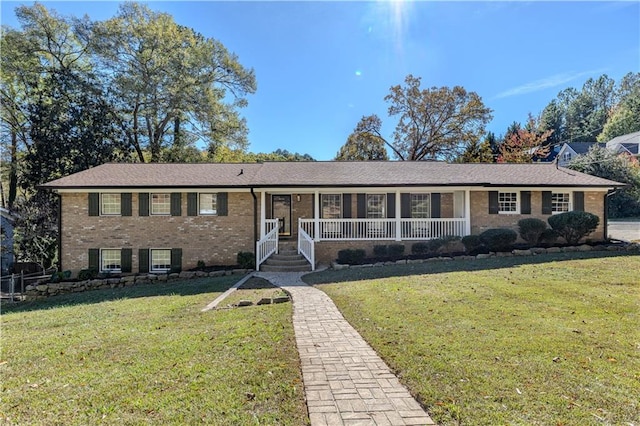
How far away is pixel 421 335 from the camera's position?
519 centimetres

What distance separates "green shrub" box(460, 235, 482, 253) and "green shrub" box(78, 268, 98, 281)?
48.8ft

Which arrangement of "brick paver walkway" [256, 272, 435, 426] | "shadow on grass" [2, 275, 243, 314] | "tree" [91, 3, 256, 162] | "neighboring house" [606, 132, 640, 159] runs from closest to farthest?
"brick paver walkway" [256, 272, 435, 426], "shadow on grass" [2, 275, 243, 314], "tree" [91, 3, 256, 162], "neighboring house" [606, 132, 640, 159]

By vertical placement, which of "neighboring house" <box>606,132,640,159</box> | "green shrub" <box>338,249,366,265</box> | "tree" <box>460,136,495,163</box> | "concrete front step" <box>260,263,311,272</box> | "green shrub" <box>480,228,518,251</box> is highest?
"neighboring house" <box>606,132,640,159</box>

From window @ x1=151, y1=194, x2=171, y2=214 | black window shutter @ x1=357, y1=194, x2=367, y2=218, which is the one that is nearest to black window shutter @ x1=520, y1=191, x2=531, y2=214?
black window shutter @ x1=357, y1=194, x2=367, y2=218

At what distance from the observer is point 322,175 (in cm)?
1584

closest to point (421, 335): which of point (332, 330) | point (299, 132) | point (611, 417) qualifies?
point (332, 330)

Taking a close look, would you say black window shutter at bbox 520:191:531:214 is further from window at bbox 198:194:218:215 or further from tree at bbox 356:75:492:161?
tree at bbox 356:75:492:161

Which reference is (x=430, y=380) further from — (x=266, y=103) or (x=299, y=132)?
(x=299, y=132)

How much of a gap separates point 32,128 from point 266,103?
16.8 metres

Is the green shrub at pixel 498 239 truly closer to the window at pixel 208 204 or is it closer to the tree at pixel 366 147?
the window at pixel 208 204

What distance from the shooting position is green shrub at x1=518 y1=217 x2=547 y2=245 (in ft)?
45.3

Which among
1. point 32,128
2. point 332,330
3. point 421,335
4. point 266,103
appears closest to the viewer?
point 421,335

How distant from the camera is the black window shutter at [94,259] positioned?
565 inches

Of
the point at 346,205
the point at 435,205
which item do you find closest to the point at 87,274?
the point at 346,205
